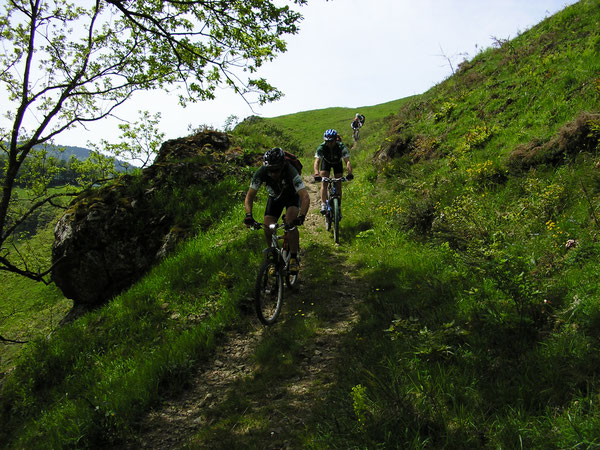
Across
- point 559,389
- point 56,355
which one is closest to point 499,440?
point 559,389

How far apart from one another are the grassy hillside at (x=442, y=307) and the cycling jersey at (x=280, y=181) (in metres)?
2.18

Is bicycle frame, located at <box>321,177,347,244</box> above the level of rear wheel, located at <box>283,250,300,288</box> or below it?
above

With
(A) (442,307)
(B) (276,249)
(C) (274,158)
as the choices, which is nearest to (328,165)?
(C) (274,158)

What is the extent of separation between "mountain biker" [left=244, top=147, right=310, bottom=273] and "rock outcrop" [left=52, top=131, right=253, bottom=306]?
5.95 m

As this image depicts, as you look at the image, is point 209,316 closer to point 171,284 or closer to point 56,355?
point 171,284

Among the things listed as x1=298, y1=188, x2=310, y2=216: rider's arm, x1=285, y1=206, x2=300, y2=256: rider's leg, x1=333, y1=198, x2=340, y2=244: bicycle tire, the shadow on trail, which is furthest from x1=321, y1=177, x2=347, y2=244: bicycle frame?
x1=298, y1=188, x2=310, y2=216: rider's arm

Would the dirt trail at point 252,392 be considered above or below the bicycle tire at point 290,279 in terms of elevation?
below

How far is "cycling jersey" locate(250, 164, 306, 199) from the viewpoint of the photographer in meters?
6.45

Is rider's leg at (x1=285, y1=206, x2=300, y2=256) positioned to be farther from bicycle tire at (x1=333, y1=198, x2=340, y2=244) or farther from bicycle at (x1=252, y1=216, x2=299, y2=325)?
bicycle tire at (x1=333, y1=198, x2=340, y2=244)

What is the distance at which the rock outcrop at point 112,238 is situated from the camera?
38.9ft

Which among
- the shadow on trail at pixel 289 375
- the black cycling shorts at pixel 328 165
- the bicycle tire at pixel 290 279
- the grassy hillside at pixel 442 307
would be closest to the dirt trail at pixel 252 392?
the shadow on trail at pixel 289 375

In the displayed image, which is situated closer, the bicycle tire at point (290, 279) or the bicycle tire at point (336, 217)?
the bicycle tire at point (290, 279)

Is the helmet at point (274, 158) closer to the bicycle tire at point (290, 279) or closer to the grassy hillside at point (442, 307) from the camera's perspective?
the bicycle tire at point (290, 279)

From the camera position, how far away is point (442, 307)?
469cm
